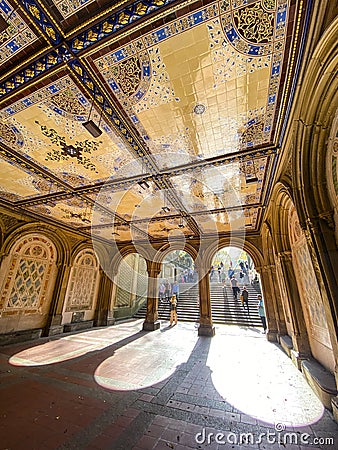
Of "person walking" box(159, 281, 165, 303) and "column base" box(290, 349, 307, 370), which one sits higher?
"person walking" box(159, 281, 165, 303)

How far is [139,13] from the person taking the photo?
195 cm

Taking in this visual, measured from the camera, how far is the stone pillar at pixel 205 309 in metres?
7.99

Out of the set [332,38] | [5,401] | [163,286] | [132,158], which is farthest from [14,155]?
[163,286]

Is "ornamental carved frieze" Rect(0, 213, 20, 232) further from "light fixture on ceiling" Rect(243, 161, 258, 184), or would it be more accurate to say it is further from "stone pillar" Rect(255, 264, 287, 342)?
"stone pillar" Rect(255, 264, 287, 342)

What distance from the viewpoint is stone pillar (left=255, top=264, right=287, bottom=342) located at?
22.4ft

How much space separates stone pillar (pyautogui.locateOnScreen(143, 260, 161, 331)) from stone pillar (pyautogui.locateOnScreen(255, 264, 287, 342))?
5022 mm

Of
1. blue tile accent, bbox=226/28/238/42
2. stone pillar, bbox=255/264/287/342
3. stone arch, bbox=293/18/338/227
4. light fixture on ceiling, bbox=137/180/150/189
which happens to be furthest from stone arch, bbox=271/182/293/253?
blue tile accent, bbox=226/28/238/42

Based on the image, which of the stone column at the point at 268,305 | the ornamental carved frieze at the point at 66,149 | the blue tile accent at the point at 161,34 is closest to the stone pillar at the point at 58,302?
the ornamental carved frieze at the point at 66,149

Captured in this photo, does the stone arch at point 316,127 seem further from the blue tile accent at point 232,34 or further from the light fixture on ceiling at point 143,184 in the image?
the light fixture on ceiling at point 143,184

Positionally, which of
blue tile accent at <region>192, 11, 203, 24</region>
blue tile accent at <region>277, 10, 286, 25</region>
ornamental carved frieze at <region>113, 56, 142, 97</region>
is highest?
ornamental carved frieze at <region>113, 56, 142, 97</region>

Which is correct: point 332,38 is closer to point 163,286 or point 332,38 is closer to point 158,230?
point 158,230

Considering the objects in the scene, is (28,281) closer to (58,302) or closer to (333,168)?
(58,302)

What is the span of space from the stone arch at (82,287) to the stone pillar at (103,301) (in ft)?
0.78

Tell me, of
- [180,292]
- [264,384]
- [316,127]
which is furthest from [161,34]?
[180,292]
